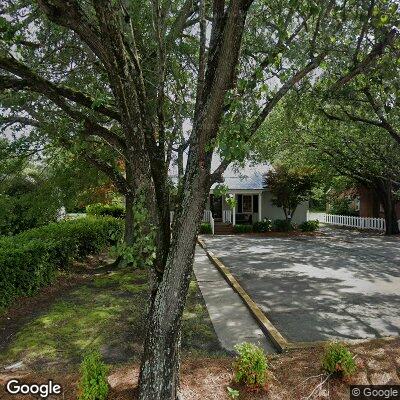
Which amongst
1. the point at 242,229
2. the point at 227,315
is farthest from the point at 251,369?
the point at 242,229

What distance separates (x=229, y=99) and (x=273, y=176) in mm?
21483

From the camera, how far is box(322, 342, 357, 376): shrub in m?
4.63

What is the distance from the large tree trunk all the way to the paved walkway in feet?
6.98

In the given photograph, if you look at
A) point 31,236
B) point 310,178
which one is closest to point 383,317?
point 31,236

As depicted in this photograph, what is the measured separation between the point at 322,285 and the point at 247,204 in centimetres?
1869

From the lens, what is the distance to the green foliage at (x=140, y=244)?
3.77 metres

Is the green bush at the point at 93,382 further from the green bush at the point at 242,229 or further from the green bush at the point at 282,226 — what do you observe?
the green bush at the point at 282,226

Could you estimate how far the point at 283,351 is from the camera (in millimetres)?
5668

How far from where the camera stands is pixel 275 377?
15.9ft

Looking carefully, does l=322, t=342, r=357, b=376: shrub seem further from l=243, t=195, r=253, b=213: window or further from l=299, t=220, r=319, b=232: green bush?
l=243, t=195, r=253, b=213: window

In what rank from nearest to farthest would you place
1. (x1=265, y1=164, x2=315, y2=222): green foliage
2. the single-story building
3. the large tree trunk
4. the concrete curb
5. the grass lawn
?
the large tree trunk < the grass lawn < the concrete curb < (x1=265, y1=164, x2=315, y2=222): green foliage < the single-story building

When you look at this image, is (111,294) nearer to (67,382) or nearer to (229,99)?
(67,382)

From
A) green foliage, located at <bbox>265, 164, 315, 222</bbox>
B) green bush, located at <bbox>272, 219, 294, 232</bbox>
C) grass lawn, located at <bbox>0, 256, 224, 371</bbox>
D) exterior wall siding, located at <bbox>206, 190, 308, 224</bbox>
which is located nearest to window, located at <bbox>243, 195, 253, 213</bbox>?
exterior wall siding, located at <bbox>206, 190, 308, 224</bbox>

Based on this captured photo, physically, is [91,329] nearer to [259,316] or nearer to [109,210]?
[259,316]
